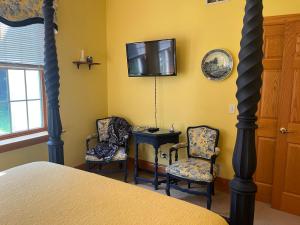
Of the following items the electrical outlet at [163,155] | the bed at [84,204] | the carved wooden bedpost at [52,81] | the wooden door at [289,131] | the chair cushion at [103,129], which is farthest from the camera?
the chair cushion at [103,129]

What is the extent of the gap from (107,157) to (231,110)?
1.80 m

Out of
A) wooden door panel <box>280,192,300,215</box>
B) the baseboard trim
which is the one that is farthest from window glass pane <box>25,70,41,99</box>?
wooden door panel <box>280,192,300,215</box>

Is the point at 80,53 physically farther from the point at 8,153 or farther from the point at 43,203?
the point at 43,203

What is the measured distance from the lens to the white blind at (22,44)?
275 centimetres

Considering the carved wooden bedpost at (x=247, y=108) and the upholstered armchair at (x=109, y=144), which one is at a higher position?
the carved wooden bedpost at (x=247, y=108)

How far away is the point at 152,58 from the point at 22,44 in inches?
65.4

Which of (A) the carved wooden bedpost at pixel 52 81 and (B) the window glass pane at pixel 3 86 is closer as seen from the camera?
(A) the carved wooden bedpost at pixel 52 81

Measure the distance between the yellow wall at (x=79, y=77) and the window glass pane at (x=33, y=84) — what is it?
0.32 metres

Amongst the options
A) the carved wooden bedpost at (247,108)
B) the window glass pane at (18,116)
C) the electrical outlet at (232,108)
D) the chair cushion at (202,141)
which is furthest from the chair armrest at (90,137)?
the carved wooden bedpost at (247,108)

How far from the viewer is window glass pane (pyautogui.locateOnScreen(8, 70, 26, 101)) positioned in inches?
115

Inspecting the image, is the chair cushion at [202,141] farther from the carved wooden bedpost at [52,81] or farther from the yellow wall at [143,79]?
the carved wooden bedpost at [52,81]

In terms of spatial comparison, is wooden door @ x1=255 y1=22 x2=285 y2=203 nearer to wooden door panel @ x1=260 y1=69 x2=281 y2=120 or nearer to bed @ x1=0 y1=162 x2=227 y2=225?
wooden door panel @ x1=260 y1=69 x2=281 y2=120

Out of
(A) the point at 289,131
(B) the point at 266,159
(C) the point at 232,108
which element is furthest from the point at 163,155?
(A) the point at 289,131

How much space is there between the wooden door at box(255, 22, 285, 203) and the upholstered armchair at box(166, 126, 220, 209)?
544 millimetres
